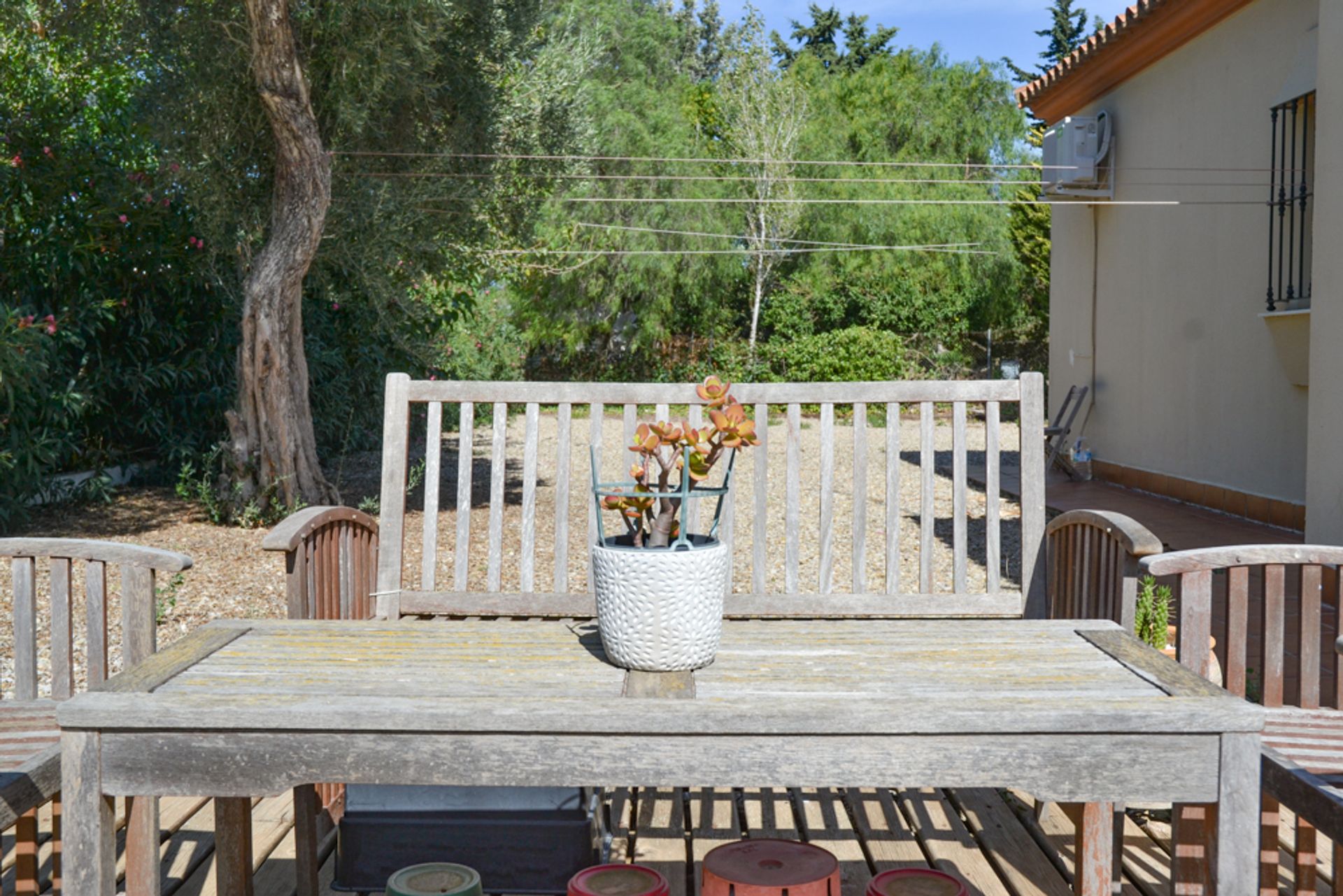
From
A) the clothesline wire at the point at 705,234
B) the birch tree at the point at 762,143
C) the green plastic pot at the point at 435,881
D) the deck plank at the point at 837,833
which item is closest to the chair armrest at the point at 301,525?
the green plastic pot at the point at 435,881

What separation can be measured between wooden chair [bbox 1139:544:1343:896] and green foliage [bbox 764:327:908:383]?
628 inches

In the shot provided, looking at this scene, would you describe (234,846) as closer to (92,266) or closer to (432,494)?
(432,494)

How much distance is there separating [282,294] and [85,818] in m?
6.03

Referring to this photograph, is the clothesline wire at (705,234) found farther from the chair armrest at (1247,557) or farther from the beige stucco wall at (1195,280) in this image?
the chair armrest at (1247,557)

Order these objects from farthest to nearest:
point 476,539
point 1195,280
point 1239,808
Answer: point 1195,280 → point 476,539 → point 1239,808

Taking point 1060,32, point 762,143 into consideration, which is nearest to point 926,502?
point 762,143

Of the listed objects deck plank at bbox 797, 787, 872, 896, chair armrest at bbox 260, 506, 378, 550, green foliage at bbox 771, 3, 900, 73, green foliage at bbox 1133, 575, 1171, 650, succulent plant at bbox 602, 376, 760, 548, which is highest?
green foliage at bbox 771, 3, 900, 73

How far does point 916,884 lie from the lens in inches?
76.1

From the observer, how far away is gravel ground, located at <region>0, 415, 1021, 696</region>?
543 centimetres

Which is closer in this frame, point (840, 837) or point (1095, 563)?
point (1095, 563)

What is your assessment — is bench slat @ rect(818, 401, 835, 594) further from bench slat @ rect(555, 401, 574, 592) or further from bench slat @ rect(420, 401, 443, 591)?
bench slat @ rect(420, 401, 443, 591)

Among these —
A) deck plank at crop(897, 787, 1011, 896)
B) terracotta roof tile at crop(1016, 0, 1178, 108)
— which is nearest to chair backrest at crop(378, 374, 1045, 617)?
deck plank at crop(897, 787, 1011, 896)

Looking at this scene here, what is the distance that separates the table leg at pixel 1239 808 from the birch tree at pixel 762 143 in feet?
56.8

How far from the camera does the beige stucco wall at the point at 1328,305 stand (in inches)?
194
